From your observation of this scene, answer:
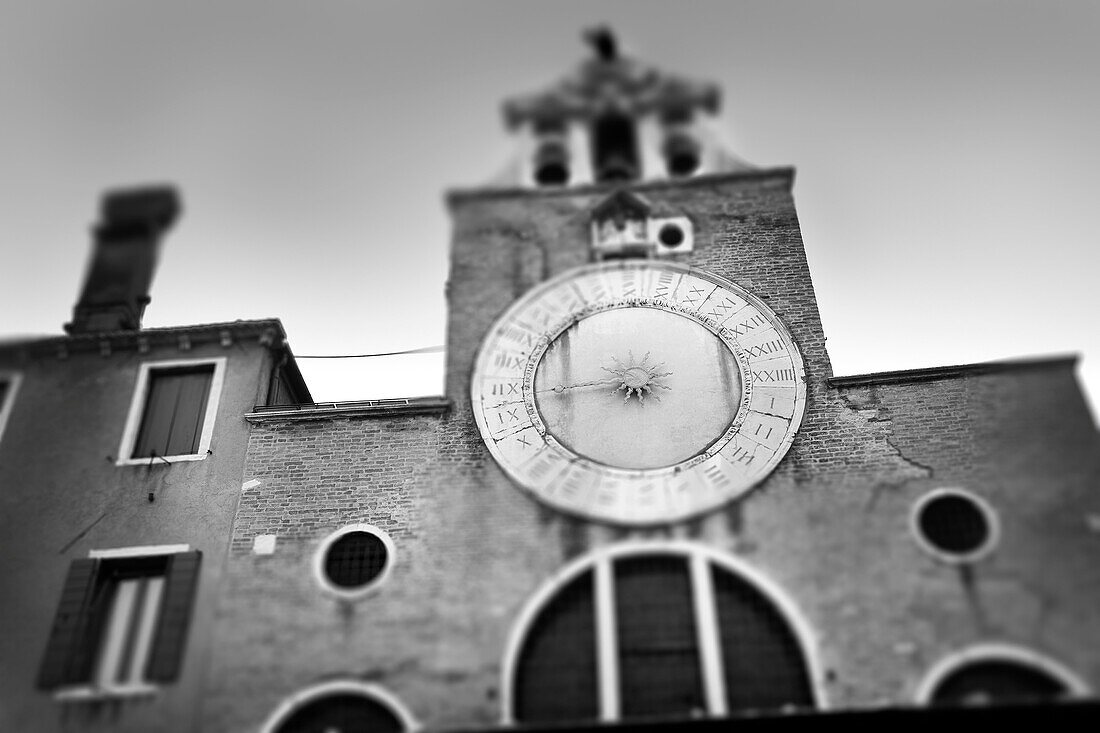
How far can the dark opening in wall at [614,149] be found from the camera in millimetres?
17062

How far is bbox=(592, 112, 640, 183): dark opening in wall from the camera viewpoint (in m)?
17.1

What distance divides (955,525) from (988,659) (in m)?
1.67

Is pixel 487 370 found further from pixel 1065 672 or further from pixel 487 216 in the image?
pixel 1065 672

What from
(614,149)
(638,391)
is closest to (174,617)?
(638,391)

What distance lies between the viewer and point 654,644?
12.4 meters

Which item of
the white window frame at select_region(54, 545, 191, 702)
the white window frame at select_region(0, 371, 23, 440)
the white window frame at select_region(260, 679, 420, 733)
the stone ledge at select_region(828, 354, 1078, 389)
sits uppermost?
A: the white window frame at select_region(0, 371, 23, 440)

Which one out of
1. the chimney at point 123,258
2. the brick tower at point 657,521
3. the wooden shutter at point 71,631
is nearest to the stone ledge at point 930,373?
the brick tower at point 657,521

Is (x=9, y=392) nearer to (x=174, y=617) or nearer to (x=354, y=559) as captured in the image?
(x=174, y=617)

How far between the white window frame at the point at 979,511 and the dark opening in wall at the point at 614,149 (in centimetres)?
680

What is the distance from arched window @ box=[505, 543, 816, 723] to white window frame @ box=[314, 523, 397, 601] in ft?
6.06

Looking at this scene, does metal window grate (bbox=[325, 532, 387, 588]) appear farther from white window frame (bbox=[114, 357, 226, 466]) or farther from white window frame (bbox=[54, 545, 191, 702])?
white window frame (bbox=[114, 357, 226, 466])

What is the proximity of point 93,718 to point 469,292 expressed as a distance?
724cm

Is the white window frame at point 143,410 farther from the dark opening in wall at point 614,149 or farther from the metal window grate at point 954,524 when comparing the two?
the metal window grate at point 954,524

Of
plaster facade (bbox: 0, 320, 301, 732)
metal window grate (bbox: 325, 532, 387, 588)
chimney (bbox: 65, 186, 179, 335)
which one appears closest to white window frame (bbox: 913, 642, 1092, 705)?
metal window grate (bbox: 325, 532, 387, 588)
